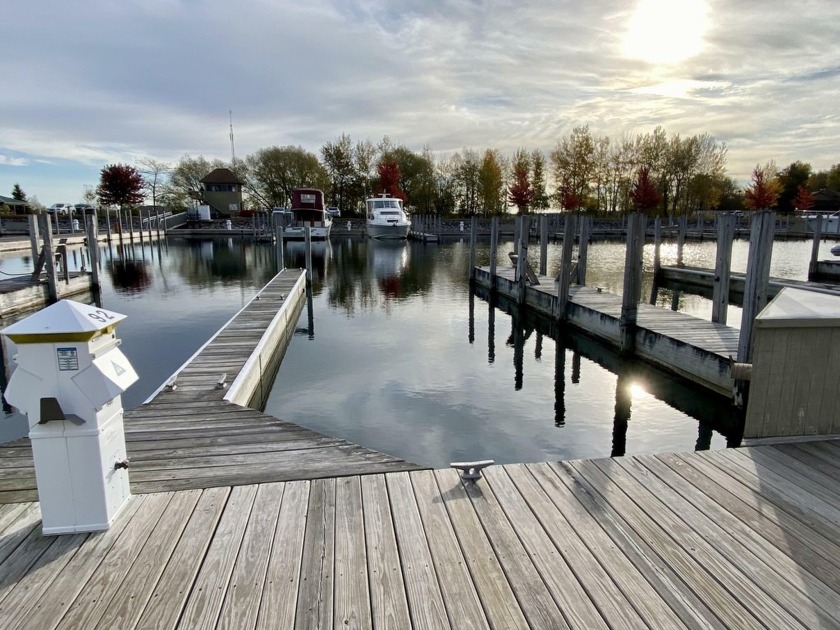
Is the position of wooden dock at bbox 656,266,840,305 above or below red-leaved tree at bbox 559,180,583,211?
below

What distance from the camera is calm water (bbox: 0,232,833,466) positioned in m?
5.74

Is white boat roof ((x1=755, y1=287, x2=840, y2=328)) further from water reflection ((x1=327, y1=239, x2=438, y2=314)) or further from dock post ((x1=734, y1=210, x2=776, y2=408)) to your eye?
water reflection ((x1=327, y1=239, x2=438, y2=314))

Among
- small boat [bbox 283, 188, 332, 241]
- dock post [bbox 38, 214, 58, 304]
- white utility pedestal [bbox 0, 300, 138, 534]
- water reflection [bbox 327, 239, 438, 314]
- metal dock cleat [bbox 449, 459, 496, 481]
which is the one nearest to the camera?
white utility pedestal [bbox 0, 300, 138, 534]

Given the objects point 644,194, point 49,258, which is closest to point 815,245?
point 49,258

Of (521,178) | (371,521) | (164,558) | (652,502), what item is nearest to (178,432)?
(164,558)

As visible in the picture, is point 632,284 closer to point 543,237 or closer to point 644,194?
point 543,237

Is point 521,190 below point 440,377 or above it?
above

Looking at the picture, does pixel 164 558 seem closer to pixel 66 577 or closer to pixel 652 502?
pixel 66 577

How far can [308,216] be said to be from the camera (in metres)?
34.9

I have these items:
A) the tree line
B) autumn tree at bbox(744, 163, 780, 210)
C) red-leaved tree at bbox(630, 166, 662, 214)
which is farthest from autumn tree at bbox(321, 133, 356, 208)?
autumn tree at bbox(744, 163, 780, 210)

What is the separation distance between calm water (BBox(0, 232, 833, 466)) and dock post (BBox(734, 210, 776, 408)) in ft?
3.29

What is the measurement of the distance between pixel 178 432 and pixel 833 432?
466 centimetres

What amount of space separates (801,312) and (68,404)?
4.11 m

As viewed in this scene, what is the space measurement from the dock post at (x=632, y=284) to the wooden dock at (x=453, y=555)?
5230 millimetres
